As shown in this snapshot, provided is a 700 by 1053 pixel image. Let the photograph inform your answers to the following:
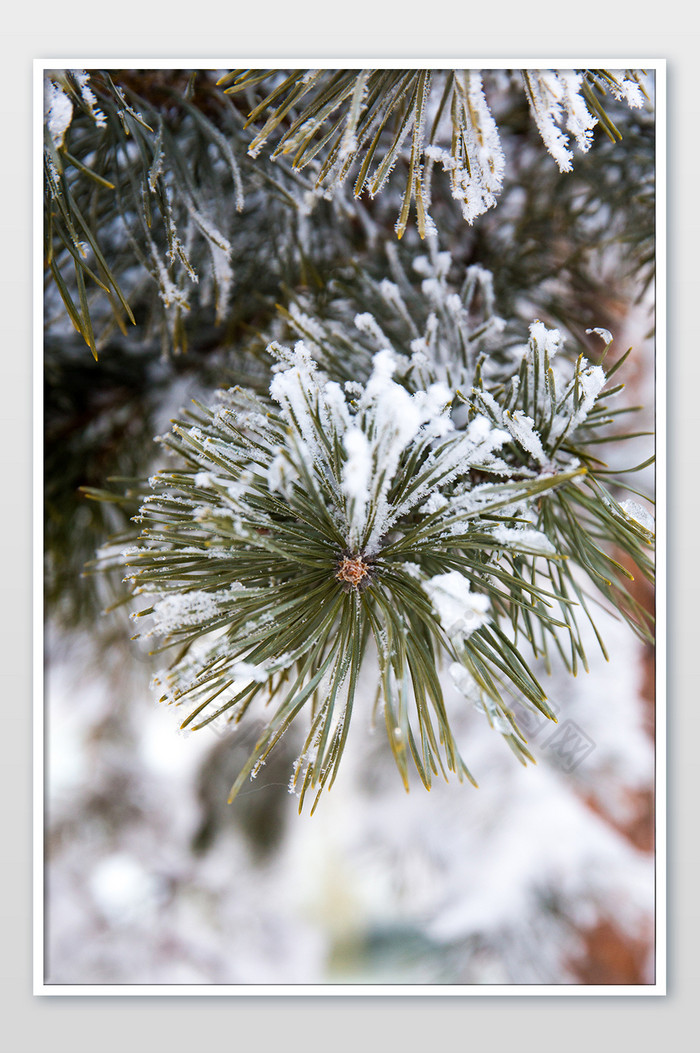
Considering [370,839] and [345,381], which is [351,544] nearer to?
[345,381]

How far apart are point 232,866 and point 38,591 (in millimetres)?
804

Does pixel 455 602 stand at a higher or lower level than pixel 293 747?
Answer: higher

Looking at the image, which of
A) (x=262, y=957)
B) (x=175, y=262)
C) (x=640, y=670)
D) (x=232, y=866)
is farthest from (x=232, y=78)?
(x=262, y=957)

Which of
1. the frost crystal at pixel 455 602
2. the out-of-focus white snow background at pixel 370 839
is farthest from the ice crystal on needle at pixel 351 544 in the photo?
the out-of-focus white snow background at pixel 370 839

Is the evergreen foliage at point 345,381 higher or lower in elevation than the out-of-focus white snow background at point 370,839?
higher

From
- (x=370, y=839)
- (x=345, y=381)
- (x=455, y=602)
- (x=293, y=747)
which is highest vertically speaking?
(x=345, y=381)

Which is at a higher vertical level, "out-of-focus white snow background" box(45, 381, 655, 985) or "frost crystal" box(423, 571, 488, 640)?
"frost crystal" box(423, 571, 488, 640)

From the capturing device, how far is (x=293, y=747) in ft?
3.04

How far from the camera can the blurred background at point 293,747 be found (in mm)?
438

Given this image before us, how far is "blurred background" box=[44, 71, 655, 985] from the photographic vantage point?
17.2 inches

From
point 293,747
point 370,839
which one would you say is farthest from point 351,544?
point 370,839

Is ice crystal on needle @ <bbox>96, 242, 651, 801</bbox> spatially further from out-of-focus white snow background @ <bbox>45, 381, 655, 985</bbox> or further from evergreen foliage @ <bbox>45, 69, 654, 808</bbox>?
out-of-focus white snow background @ <bbox>45, 381, 655, 985</bbox>

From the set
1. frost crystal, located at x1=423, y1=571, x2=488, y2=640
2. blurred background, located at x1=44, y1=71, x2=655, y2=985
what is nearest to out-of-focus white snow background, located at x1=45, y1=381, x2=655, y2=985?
blurred background, located at x1=44, y1=71, x2=655, y2=985

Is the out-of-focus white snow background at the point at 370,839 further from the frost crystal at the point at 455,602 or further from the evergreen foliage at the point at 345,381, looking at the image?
the frost crystal at the point at 455,602
